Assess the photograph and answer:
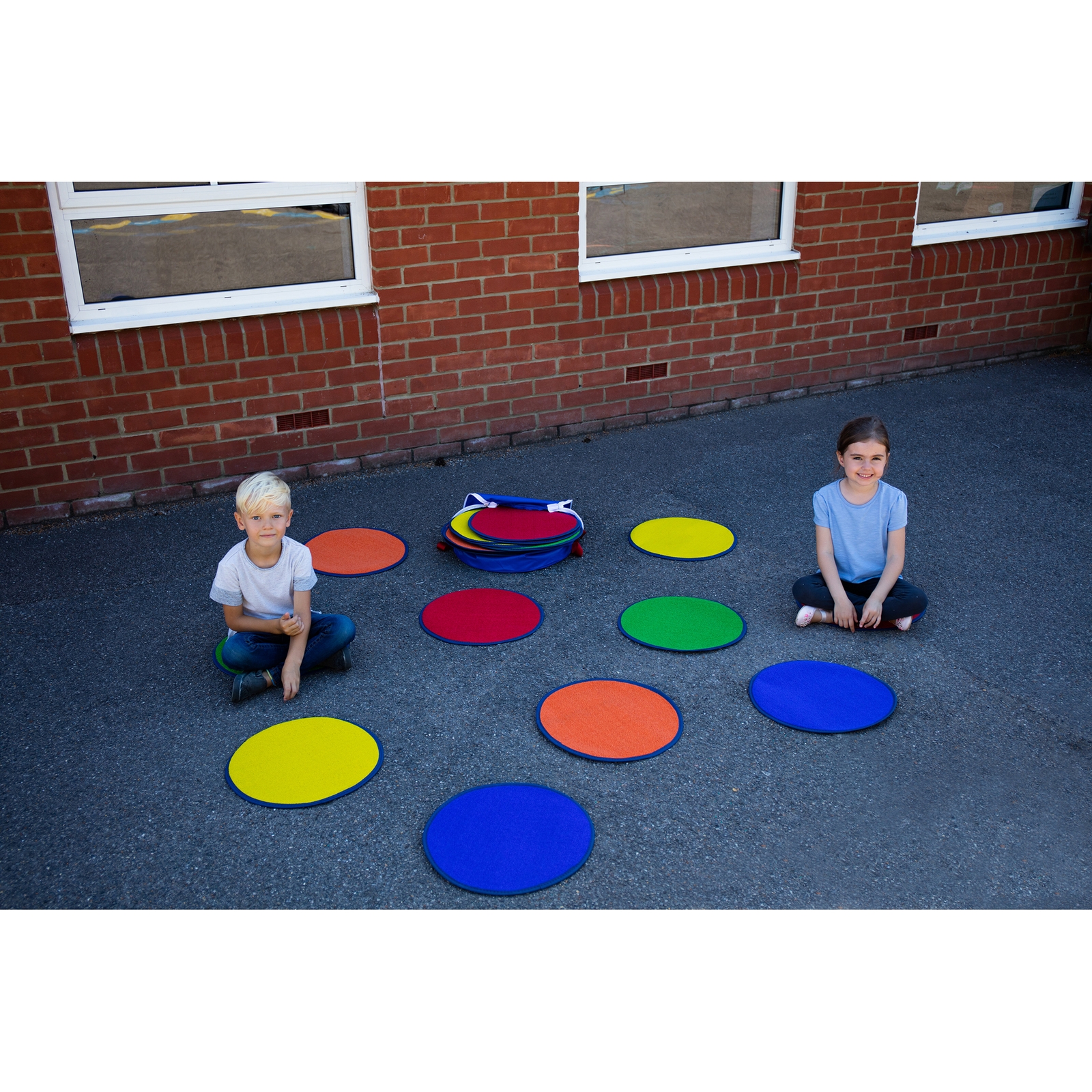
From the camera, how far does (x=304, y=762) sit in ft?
11.1

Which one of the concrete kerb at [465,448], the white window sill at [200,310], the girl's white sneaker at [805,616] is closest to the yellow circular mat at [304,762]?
the girl's white sneaker at [805,616]

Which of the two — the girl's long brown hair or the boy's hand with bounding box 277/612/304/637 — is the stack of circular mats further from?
the girl's long brown hair

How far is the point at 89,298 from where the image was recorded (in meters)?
5.12

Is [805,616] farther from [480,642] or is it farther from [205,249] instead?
[205,249]

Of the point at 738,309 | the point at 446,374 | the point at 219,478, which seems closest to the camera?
the point at 219,478

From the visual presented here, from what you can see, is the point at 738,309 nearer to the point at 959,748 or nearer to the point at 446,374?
the point at 446,374

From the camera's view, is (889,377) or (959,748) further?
(889,377)

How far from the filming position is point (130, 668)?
395 cm

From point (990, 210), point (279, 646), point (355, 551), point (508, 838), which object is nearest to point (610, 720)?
point (508, 838)

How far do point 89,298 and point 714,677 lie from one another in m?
3.76

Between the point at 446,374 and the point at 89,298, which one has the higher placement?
the point at 89,298
